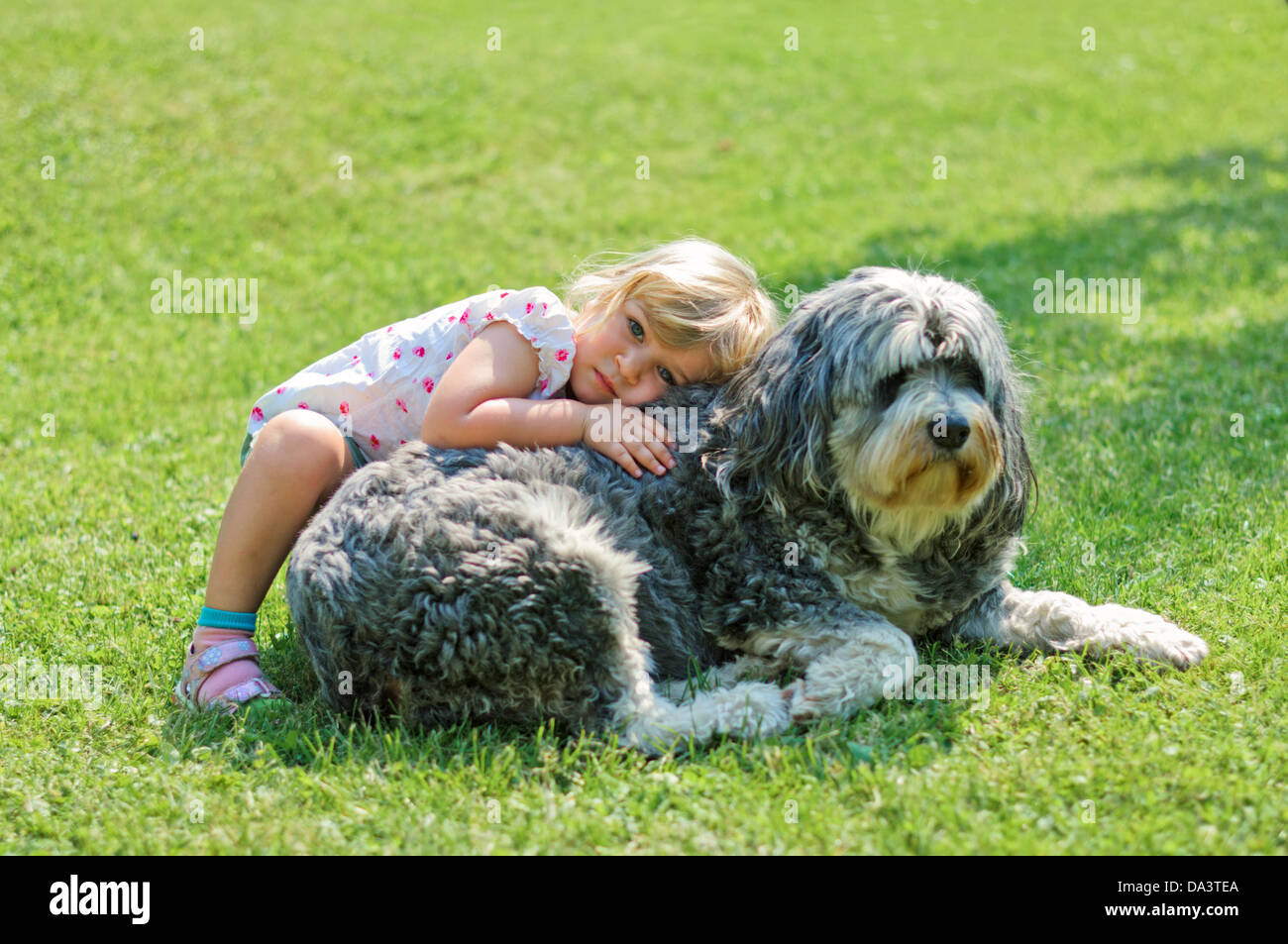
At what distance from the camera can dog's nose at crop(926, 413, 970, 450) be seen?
11.7 feet

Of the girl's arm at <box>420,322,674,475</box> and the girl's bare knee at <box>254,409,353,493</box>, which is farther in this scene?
the girl's bare knee at <box>254,409,353,493</box>

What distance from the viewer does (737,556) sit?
405cm

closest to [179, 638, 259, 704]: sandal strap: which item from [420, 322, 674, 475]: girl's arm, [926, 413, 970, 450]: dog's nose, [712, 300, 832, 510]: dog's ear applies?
[420, 322, 674, 475]: girl's arm

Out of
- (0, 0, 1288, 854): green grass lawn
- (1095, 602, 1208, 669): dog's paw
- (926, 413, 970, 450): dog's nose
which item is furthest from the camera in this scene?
(1095, 602, 1208, 669): dog's paw

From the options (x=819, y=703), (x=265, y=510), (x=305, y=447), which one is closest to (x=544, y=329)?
(x=305, y=447)

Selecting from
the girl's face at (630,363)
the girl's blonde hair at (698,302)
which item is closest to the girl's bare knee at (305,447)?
the girl's face at (630,363)

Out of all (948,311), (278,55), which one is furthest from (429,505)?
(278,55)

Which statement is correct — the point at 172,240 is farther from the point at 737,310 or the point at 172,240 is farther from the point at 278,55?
the point at 737,310

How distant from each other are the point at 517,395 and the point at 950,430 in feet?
5.44

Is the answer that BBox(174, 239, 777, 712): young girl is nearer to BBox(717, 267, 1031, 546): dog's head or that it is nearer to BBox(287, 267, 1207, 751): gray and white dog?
BBox(287, 267, 1207, 751): gray and white dog

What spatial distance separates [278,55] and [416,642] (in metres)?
12.7

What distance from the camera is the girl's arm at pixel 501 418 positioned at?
161 inches

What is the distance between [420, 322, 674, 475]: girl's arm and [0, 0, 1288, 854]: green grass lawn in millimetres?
1056

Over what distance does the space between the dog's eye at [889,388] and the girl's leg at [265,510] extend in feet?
6.84
